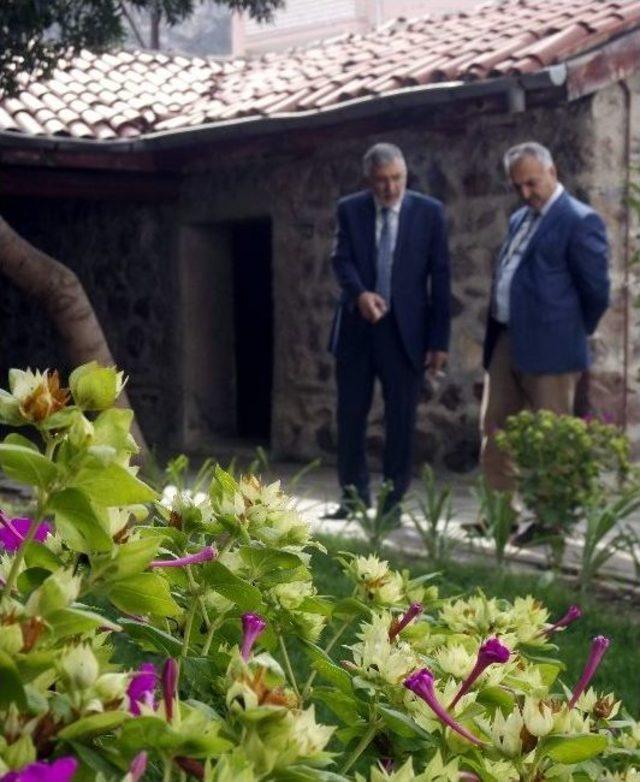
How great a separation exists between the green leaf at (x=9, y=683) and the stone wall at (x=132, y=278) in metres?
10.2

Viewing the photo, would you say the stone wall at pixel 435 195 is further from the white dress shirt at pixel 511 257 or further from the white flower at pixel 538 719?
the white flower at pixel 538 719

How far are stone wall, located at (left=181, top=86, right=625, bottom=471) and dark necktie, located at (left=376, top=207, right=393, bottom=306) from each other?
184 centimetres

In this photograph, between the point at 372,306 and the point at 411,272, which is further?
the point at 411,272

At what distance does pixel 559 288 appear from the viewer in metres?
6.31

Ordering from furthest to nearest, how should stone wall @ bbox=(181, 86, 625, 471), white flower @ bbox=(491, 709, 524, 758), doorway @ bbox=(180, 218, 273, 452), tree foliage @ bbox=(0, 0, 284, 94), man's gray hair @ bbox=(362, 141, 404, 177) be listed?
doorway @ bbox=(180, 218, 273, 452), stone wall @ bbox=(181, 86, 625, 471), tree foliage @ bbox=(0, 0, 284, 94), man's gray hair @ bbox=(362, 141, 404, 177), white flower @ bbox=(491, 709, 524, 758)

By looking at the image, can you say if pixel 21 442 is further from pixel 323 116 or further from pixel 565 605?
pixel 323 116

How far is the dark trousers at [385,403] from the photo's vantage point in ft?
22.2

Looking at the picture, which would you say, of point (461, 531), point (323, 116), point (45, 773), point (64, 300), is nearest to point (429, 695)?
point (45, 773)

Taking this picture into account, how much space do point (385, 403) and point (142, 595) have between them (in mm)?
5773

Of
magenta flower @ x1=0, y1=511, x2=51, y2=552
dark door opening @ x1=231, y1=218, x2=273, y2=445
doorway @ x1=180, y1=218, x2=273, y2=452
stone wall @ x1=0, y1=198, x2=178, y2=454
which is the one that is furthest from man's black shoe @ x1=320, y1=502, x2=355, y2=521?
magenta flower @ x1=0, y1=511, x2=51, y2=552

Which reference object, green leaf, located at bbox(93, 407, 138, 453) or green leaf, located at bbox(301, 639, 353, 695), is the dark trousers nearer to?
green leaf, located at bbox(301, 639, 353, 695)

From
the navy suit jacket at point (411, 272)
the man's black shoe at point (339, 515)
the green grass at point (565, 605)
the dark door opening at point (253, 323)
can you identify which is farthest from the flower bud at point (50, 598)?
the dark door opening at point (253, 323)

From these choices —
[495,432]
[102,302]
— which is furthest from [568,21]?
[102,302]

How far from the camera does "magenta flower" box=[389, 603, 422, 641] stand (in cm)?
124
